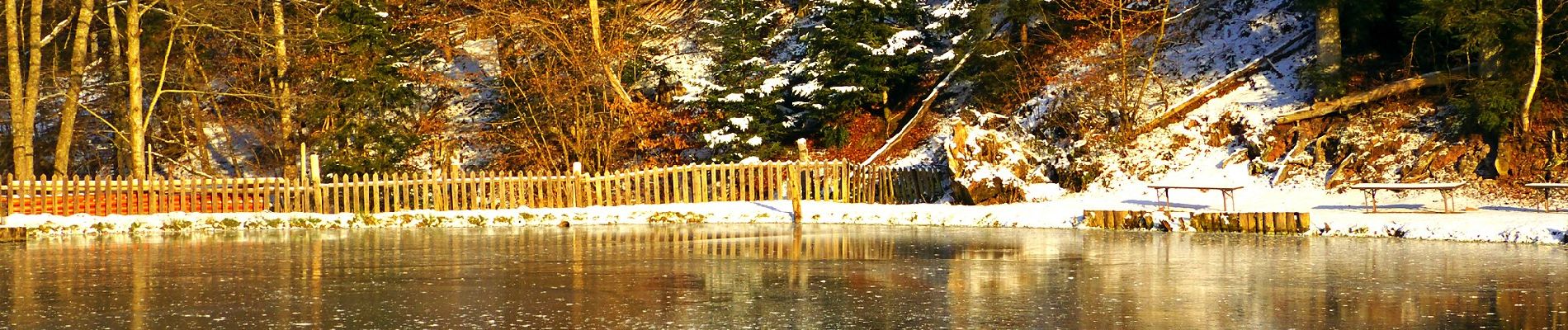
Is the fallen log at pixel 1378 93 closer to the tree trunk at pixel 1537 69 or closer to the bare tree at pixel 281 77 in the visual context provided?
the tree trunk at pixel 1537 69

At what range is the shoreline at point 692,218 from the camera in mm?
22672

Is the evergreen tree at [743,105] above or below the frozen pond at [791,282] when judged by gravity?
above

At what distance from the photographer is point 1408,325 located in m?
11.3

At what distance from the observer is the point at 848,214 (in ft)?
87.0

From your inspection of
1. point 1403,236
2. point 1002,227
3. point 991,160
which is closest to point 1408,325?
point 1403,236

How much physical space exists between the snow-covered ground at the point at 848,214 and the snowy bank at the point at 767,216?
0.6 inches

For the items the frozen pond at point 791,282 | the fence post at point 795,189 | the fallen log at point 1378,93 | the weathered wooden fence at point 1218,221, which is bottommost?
the frozen pond at point 791,282

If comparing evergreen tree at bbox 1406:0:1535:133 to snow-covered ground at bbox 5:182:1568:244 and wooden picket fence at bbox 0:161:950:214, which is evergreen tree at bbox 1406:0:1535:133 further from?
wooden picket fence at bbox 0:161:950:214

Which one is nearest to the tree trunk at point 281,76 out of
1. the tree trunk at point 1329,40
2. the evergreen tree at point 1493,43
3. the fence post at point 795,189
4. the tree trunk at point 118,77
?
the tree trunk at point 118,77

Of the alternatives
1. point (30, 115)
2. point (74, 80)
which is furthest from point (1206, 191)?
point (30, 115)

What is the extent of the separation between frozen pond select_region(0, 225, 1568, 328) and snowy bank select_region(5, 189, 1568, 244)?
2387 mm

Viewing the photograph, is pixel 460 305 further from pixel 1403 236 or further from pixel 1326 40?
pixel 1326 40

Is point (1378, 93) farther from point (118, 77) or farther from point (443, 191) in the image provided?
point (118, 77)

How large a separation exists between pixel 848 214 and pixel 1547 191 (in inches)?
435
